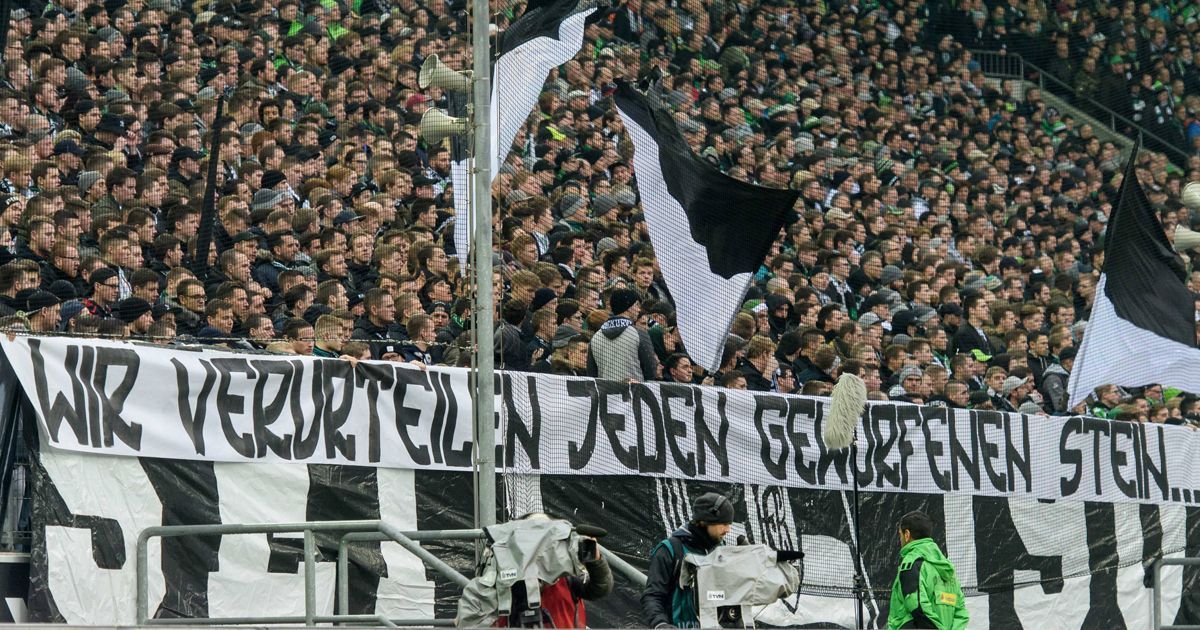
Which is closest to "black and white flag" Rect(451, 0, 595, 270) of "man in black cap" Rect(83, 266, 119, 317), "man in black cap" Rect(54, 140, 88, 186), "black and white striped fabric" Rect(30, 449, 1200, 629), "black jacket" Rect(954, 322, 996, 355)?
"black and white striped fabric" Rect(30, 449, 1200, 629)

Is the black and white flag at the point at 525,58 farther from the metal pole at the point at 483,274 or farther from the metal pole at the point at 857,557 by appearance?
the metal pole at the point at 857,557

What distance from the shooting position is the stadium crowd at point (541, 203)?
32.0 feet

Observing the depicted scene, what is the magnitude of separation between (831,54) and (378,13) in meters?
5.91

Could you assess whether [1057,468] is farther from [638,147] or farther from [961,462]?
[638,147]

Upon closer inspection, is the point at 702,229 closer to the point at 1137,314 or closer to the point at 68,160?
the point at 68,160

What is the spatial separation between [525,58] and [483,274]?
1.68m

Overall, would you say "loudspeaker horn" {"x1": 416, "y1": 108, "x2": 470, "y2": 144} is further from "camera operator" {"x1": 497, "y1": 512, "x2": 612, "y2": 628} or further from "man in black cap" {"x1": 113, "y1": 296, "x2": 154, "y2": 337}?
"camera operator" {"x1": 497, "y1": 512, "x2": 612, "y2": 628}

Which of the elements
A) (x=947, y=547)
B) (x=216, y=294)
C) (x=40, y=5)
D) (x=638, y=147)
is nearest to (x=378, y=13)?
(x=40, y=5)

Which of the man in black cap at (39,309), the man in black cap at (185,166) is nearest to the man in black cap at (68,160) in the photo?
the man in black cap at (185,166)

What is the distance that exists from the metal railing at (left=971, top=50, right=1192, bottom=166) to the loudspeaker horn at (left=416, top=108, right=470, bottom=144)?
40.4ft

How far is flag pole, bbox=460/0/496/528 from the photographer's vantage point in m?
8.39

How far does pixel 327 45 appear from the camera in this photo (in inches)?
514

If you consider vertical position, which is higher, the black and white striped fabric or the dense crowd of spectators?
the dense crowd of spectators

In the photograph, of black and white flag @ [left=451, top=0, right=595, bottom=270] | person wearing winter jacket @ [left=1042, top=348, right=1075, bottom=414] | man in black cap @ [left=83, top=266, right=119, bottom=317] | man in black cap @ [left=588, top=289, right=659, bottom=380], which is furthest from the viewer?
person wearing winter jacket @ [left=1042, top=348, right=1075, bottom=414]
